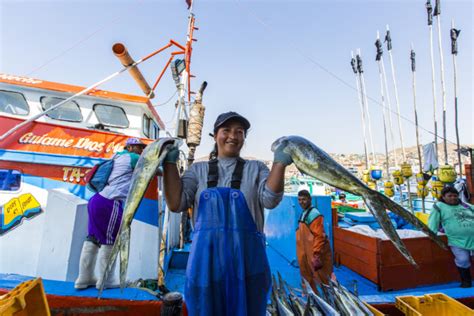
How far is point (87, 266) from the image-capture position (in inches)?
139

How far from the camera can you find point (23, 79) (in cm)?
566

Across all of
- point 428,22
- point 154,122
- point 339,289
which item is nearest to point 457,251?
point 339,289

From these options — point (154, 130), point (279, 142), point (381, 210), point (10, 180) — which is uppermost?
point (154, 130)

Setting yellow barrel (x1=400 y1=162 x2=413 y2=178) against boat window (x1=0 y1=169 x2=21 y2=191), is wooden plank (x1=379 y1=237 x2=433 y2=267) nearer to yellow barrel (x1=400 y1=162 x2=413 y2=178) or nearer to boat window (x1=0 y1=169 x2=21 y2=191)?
yellow barrel (x1=400 y1=162 x2=413 y2=178)

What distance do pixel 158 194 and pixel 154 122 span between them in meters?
3.58

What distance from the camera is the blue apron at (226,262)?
1.48m

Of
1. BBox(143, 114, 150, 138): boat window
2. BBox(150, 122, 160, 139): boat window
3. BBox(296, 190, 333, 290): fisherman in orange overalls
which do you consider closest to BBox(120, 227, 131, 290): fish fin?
BBox(296, 190, 333, 290): fisherman in orange overalls

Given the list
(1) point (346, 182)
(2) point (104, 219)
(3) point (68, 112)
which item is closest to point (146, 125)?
(3) point (68, 112)

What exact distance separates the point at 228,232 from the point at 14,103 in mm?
6671

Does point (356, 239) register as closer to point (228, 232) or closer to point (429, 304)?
point (429, 304)

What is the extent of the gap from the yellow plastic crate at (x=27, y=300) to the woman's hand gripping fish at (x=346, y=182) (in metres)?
2.31

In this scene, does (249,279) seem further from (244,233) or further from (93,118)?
(93,118)

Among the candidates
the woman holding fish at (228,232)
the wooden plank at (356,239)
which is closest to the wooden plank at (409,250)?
the wooden plank at (356,239)

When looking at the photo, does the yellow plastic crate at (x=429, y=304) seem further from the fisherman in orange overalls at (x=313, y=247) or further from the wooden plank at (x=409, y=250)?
the wooden plank at (x=409, y=250)
